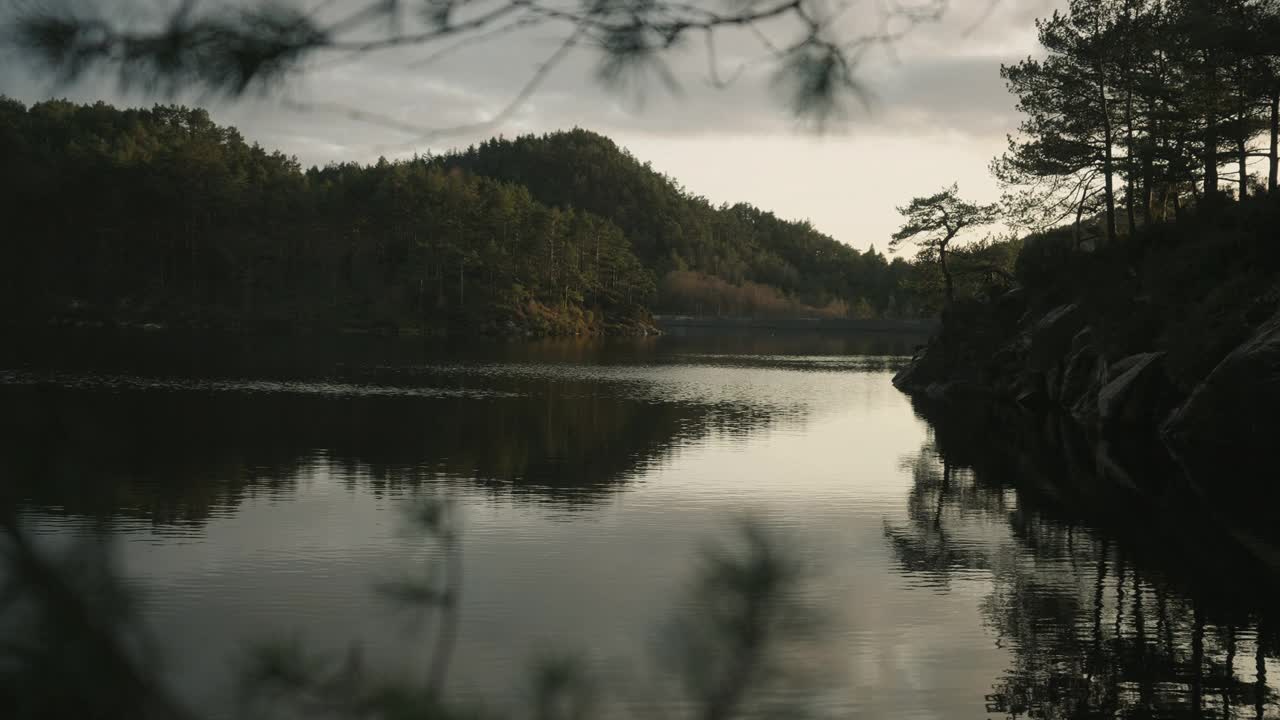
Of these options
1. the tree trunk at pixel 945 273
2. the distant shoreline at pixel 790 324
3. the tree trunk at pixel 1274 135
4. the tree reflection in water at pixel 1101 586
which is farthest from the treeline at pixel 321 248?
the tree reflection in water at pixel 1101 586

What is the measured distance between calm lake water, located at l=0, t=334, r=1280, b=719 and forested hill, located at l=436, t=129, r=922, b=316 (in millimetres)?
118767

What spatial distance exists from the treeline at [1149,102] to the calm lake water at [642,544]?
29.2ft

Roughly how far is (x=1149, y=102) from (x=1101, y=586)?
890 inches

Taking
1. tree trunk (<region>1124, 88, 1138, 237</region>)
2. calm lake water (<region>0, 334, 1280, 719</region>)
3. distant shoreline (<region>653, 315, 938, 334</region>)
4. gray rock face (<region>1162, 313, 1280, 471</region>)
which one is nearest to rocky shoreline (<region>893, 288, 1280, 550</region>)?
gray rock face (<region>1162, 313, 1280, 471</region>)

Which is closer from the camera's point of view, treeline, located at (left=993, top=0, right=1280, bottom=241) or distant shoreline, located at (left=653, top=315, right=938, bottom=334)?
treeline, located at (left=993, top=0, right=1280, bottom=241)

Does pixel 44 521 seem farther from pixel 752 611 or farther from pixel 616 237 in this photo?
pixel 616 237

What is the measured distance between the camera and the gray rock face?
1595 centimetres

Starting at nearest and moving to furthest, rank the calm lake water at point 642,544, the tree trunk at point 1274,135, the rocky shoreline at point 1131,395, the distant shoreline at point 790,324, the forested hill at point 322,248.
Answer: the calm lake water at point 642,544, the rocky shoreline at point 1131,395, the tree trunk at point 1274,135, the forested hill at point 322,248, the distant shoreline at point 790,324

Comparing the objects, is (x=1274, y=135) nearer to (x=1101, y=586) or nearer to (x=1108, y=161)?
(x=1108, y=161)

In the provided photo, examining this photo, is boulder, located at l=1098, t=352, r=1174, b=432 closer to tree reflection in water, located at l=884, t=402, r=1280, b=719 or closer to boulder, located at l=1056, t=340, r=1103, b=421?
boulder, located at l=1056, t=340, r=1103, b=421

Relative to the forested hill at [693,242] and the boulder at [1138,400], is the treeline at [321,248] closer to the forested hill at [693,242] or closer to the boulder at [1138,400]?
the forested hill at [693,242]

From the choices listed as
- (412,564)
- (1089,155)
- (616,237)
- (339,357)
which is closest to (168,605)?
(412,564)

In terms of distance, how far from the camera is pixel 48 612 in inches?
70.0

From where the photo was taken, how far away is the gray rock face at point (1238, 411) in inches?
628
